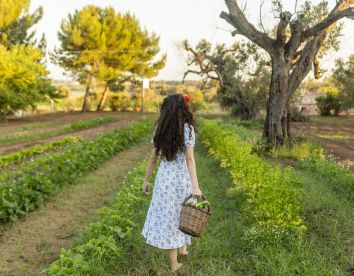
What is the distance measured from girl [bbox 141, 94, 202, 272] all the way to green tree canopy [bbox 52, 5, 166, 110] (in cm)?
3667

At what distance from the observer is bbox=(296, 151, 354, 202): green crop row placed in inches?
341

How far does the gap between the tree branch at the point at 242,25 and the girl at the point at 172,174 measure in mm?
9523

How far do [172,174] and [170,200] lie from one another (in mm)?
287

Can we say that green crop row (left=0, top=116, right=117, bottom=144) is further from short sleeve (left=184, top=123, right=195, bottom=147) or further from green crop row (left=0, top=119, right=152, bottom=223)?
short sleeve (left=184, top=123, right=195, bottom=147)

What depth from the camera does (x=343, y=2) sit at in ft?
44.5

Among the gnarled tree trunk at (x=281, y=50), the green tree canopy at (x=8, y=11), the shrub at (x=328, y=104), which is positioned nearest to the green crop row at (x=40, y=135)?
the gnarled tree trunk at (x=281, y=50)

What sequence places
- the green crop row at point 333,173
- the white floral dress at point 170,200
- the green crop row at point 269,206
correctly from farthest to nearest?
the green crop row at point 333,173, the green crop row at point 269,206, the white floral dress at point 170,200

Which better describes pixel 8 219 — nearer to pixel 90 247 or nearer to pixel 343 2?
pixel 90 247

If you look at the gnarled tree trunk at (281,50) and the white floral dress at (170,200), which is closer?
the white floral dress at (170,200)

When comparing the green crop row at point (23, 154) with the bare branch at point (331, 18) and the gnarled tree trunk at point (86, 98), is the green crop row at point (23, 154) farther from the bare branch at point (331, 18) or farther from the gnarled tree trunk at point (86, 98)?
the gnarled tree trunk at point (86, 98)

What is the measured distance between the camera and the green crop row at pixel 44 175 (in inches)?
292

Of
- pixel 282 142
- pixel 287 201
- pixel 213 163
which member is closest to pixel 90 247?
pixel 287 201

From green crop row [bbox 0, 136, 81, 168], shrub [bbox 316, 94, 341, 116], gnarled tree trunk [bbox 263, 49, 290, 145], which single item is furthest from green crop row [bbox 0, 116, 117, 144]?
shrub [bbox 316, 94, 341, 116]

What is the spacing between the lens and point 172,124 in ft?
16.1
